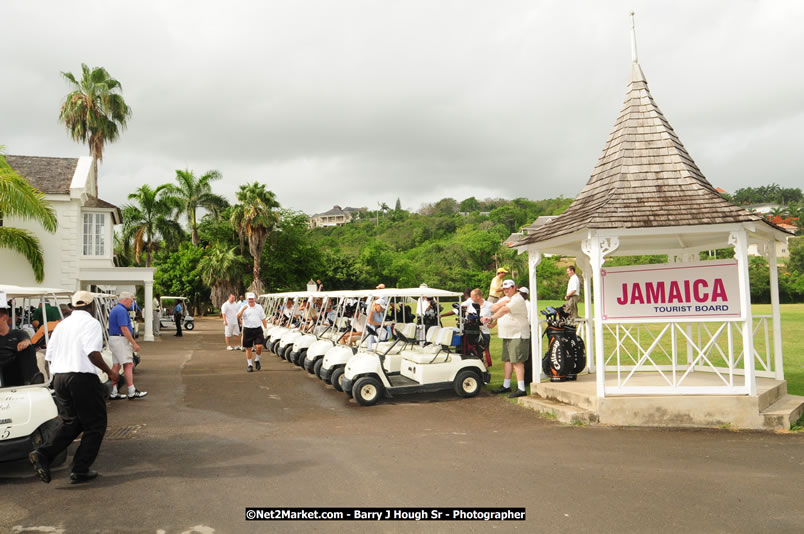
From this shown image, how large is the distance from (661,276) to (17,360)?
8534 mm

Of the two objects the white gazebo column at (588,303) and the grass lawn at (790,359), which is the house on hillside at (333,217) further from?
the white gazebo column at (588,303)

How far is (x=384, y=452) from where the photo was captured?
6879 millimetres

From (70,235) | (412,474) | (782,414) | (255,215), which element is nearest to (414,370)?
(412,474)

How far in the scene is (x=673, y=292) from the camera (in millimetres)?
8867

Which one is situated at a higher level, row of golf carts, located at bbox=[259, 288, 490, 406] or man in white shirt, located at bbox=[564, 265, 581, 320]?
man in white shirt, located at bbox=[564, 265, 581, 320]

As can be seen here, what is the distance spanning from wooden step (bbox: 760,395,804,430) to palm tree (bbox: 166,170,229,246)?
4603 cm

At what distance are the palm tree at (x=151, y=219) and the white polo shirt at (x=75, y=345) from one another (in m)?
43.5

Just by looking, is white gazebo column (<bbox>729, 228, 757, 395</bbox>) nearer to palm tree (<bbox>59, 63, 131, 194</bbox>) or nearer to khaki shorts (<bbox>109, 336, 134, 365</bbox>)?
khaki shorts (<bbox>109, 336, 134, 365</bbox>)

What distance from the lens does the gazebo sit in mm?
8203

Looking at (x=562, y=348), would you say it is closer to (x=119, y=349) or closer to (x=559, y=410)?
(x=559, y=410)

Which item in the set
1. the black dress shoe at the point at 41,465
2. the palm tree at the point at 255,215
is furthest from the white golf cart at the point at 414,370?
the palm tree at the point at 255,215

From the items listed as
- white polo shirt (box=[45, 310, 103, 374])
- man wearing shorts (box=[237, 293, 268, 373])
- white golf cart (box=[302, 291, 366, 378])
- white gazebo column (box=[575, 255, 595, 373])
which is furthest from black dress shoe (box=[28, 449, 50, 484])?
white gazebo column (box=[575, 255, 595, 373])

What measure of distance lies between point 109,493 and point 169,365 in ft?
38.5

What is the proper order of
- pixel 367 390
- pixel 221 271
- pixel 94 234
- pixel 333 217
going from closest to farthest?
pixel 367 390, pixel 94 234, pixel 221 271, pixel 333 217
